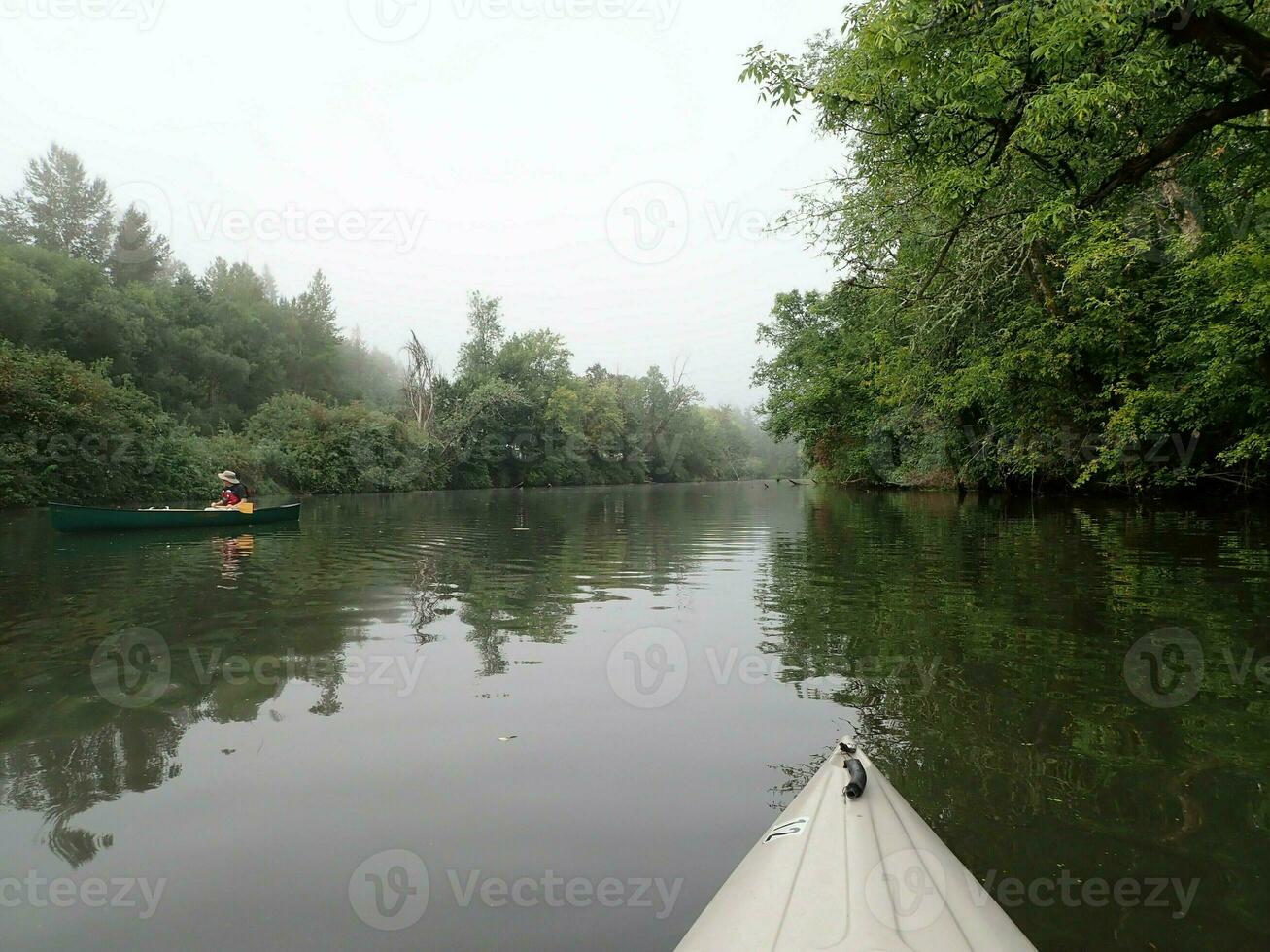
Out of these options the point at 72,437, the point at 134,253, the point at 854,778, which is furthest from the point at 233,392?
the point at 854,778

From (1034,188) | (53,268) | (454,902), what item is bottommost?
(454,902)

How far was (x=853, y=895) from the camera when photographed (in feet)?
7.57

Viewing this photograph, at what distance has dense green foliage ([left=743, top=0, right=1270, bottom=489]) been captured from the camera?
7090 mm

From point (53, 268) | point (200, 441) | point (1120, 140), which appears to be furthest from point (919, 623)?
point (53, 268)

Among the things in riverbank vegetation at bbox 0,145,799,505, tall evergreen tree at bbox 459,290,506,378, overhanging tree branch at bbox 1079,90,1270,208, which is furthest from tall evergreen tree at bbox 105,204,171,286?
overhanging tree branch at bbox 1079,90,1270,208

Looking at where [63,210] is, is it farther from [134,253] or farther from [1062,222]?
[1062,222]

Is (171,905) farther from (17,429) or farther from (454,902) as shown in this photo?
(17,429)

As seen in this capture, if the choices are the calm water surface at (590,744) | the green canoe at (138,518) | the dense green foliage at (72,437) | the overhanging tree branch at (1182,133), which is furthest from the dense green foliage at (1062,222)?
the dense green foliage at (72,437)

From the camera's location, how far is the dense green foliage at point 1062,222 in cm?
709

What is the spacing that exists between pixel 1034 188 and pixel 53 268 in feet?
158

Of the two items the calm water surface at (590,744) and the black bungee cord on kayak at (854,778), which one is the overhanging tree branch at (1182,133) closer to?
the calm water surface at (590,744)

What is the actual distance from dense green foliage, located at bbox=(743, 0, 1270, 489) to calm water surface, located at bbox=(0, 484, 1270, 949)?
462cm

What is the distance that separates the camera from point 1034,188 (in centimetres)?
938

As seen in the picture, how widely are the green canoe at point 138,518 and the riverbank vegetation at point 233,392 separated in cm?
1331
